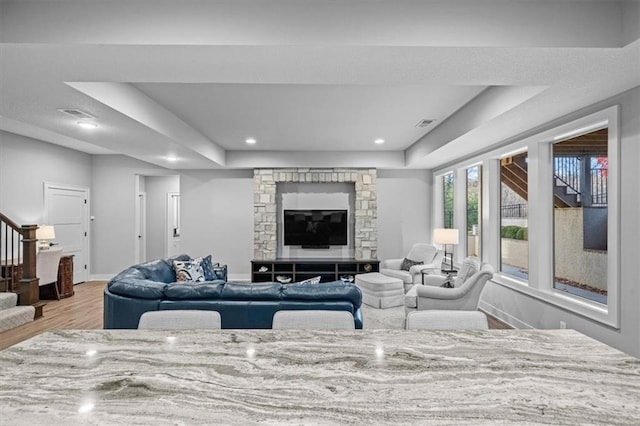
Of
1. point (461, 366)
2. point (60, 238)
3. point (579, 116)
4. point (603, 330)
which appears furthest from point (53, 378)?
point (60, 238)

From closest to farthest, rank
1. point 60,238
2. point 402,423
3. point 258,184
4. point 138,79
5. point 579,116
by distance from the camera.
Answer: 1. point 402,423
2. point 138,79
3. point 579,116
4. point 60,238
5. point 258,184

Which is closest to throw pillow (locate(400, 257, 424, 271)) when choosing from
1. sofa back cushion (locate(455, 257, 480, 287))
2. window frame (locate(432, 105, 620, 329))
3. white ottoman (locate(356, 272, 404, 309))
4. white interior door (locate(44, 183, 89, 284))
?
white ottoman (locate(356, 272, 404, 309))

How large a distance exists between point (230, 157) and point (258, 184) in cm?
76

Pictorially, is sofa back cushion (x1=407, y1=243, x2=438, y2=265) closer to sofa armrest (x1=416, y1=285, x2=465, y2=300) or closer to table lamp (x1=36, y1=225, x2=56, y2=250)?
sofa armrest (x1=416, y1=285, x2=465, y2=300)

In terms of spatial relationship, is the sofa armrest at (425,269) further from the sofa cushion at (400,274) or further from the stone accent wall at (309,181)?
the stone accent wall at (309,181)

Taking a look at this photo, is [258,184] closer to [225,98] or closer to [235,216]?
[235,216]

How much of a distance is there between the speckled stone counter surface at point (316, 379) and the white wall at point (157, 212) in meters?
8.12

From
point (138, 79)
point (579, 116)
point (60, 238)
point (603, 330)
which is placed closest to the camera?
point (138, 79)

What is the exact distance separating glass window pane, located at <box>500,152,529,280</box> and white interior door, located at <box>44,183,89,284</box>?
7.53 meters

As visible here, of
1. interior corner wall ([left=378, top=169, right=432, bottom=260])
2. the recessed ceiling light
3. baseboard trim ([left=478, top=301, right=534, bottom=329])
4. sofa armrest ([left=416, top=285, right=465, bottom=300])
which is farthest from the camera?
interior corner wall ([left=378, top=169, right=432, bottom=260])

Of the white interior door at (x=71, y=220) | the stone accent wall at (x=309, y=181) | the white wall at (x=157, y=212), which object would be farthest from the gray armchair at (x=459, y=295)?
the white wall at (x=157, y=212)

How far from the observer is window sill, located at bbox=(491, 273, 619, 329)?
308 cm

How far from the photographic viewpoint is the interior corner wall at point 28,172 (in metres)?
5.77

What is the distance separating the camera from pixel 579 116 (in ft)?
11.0
